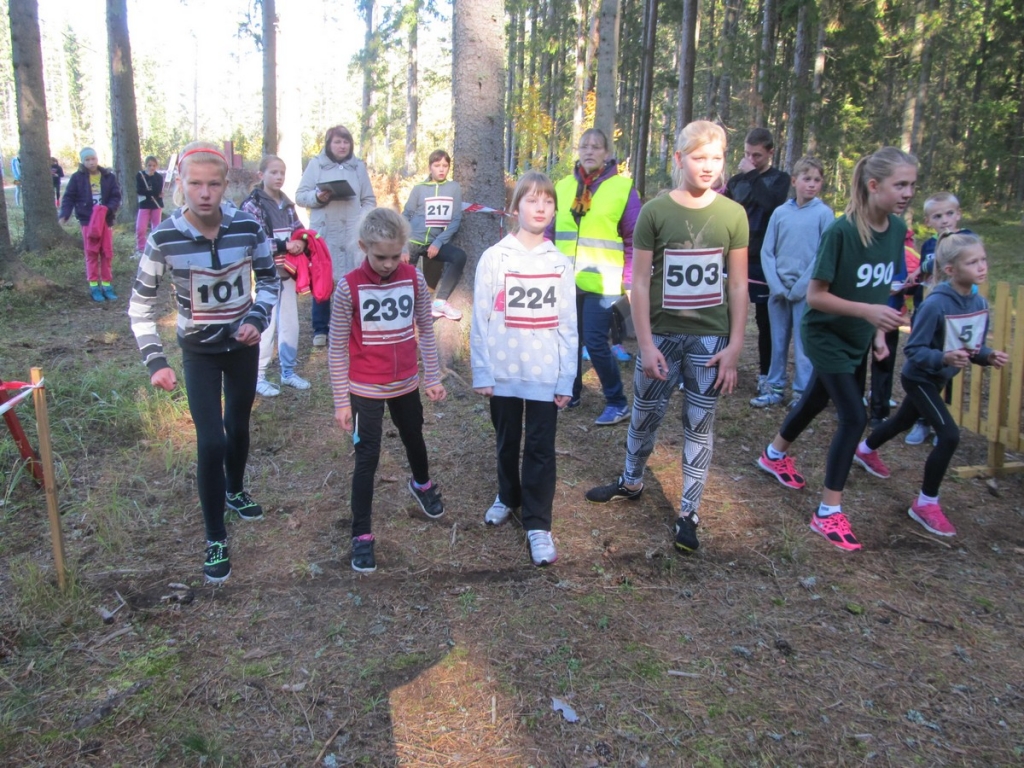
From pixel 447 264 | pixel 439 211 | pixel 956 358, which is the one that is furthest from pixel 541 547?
pixel 439 211

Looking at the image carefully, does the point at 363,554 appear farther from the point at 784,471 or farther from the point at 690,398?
the point at 784,471

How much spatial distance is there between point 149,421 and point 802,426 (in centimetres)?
470

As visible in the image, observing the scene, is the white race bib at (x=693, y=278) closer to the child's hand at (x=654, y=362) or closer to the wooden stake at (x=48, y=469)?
the child's hand at (x=654, y=362)

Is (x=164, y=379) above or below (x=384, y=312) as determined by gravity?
below

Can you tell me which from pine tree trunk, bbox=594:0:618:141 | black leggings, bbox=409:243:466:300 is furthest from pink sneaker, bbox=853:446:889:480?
pine tree trunk, bbox=594:0:618:141

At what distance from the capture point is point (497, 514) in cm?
428

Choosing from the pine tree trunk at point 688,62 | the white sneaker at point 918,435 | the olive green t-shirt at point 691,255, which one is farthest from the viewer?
the pine tree trunk at point 688,62

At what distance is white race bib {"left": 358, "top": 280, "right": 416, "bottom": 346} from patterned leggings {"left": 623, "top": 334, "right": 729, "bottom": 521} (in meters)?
1.29

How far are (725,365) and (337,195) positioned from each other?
4893mm

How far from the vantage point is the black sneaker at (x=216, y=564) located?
3.64 metres

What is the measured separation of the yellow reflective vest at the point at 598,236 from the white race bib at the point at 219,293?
2590 mm

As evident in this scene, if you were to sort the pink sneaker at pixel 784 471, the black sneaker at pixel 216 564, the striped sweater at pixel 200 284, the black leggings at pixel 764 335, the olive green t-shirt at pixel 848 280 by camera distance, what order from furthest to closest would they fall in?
the black leggings at pixel 764 335, the pink sneaker at pixel 784 471, the olive green t-shirt at pixel 848 280, the black sneaker at pixel 216 564, the striped sweater at pixel 200 284

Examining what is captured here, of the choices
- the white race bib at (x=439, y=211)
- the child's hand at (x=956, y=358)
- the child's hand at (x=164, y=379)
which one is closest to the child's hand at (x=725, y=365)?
the child's hand at (x=956, y=358)

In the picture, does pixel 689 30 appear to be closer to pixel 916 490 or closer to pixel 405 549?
pixel 916 490
